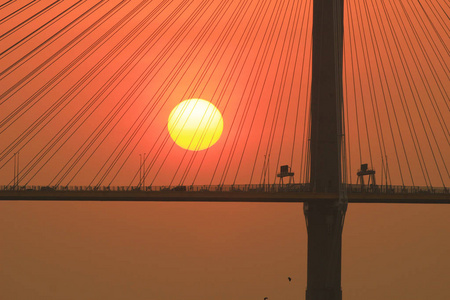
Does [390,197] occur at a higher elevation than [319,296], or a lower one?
higher

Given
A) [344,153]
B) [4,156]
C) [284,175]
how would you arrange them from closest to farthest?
1. [344,153]
2. [4,156]
3. [284,175]

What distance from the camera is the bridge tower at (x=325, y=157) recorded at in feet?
155

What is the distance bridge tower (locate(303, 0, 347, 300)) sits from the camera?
47188mm

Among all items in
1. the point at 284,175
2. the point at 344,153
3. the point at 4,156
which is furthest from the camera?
the point at 284,175

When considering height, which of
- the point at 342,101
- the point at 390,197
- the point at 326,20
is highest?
the point at 326,20

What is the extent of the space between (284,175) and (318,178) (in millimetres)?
7404

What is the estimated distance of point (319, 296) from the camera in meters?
47.2

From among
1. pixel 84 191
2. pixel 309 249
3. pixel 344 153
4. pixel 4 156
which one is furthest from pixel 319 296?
pixel 4 156

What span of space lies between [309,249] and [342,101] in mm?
5806

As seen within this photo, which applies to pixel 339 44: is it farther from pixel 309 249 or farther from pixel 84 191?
pixel 84 191

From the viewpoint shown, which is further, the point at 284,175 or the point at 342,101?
the point at 284,175

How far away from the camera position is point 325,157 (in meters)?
47.7

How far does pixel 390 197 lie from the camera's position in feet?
152

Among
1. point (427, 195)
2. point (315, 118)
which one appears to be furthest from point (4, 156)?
point (427, 195)
